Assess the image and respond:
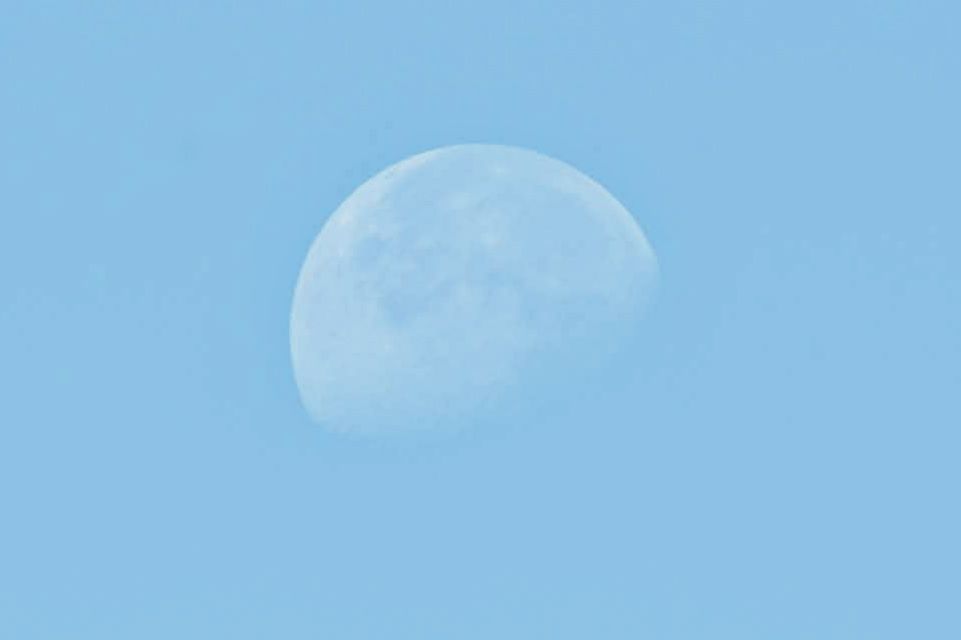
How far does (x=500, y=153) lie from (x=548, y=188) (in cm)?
50

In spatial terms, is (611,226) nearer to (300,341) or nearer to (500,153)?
(500,153)

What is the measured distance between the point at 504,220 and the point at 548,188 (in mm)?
697

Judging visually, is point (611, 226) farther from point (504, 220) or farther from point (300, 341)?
point (300, 341)

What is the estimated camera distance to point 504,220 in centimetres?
2045

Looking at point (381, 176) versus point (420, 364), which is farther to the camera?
point (381, 176)

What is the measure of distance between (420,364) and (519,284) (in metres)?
0.95

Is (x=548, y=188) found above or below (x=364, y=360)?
above

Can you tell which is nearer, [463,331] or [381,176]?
[463,331]

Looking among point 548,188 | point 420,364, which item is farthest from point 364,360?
point 548,188

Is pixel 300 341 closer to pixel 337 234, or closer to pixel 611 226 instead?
pixel 337 234

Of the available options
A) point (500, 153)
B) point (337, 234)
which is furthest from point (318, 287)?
point (500, 153)

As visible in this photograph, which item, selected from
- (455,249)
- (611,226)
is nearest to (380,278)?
(455,249)

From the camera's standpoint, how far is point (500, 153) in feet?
69.5

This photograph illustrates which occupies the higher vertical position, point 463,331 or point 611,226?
point 611,226
